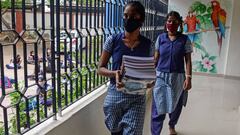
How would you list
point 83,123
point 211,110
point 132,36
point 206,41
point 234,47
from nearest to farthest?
point 132,36 < point 83,123 < point 211,110 < point 234,47 < point 206,41

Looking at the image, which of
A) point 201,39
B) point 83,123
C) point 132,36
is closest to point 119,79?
point 132,36

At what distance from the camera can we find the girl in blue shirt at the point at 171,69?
2601 mm

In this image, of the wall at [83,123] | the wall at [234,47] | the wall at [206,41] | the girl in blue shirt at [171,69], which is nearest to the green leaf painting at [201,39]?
the wall at [206,41]

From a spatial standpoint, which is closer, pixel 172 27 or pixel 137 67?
pixel 137 67

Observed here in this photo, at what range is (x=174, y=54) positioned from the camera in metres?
2.60

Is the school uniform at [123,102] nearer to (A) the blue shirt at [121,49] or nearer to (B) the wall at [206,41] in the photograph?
(A) the blue shirt at [121,49]

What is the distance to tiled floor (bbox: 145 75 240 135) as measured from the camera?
3201mm

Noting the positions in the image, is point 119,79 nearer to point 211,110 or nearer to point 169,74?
point 169,74

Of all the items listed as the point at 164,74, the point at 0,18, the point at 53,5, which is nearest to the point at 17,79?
the point at 0,18

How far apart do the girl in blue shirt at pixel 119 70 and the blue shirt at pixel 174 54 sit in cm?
91

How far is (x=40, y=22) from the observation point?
4.91ft

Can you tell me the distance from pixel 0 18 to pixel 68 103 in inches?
37.8

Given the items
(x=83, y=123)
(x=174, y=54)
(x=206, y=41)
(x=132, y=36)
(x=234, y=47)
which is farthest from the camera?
(x=206, y=41)

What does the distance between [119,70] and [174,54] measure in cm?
108
